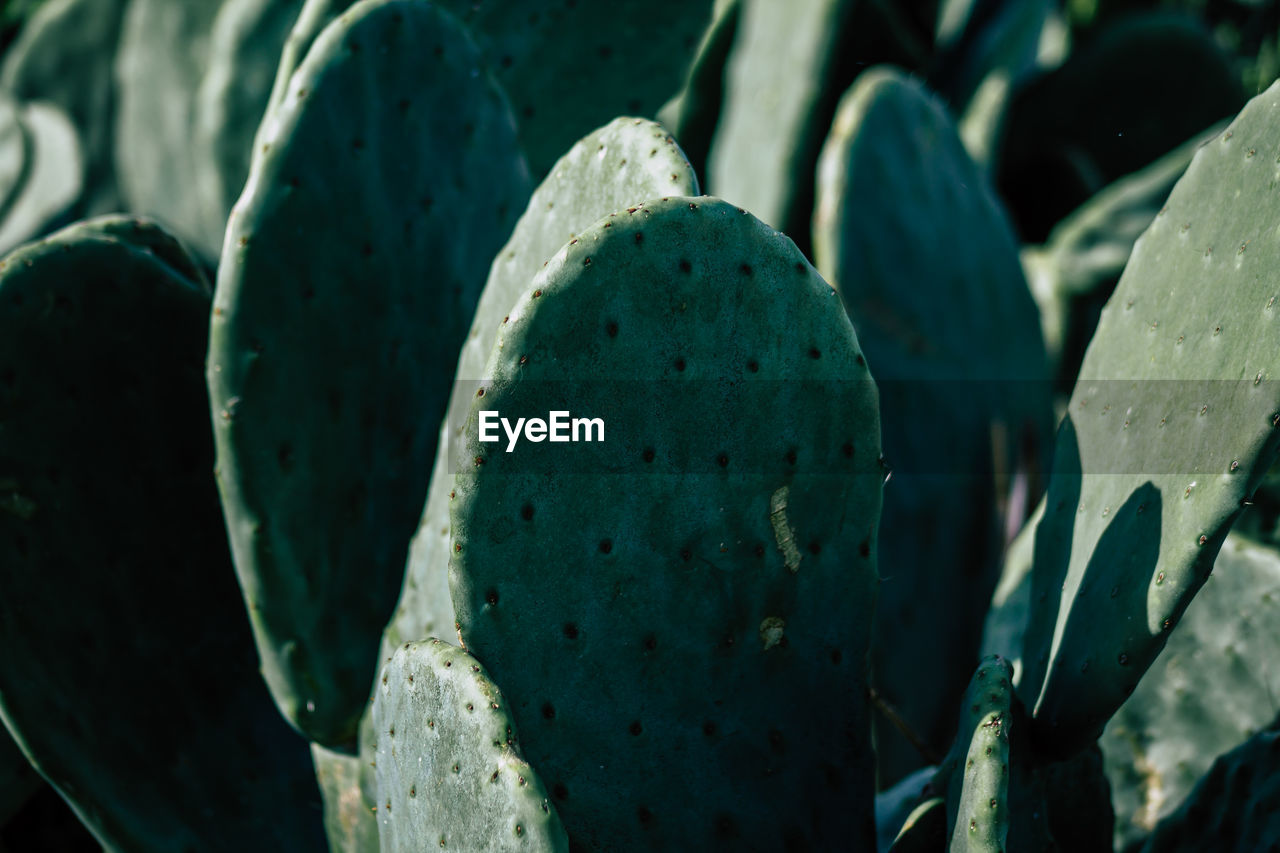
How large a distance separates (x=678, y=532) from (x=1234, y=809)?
63 cm

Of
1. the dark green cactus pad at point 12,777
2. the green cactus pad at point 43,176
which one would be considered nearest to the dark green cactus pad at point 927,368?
the dark green cactus pad at point 12,777

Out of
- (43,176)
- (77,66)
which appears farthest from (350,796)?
(77,66)

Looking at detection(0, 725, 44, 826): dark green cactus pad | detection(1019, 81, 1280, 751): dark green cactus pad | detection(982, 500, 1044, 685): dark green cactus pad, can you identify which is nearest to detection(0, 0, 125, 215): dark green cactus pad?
detection(0, 725, 44, 826): dark green cactus pad

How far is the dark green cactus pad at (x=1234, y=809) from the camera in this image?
117 centimetres

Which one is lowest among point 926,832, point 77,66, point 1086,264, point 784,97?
point 926,832

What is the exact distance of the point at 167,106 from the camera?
286 centimetres

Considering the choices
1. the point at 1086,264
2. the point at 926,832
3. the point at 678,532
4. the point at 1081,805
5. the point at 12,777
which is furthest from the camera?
the point at 1086,264

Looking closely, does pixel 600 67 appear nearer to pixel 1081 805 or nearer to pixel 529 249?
pixel 529 249

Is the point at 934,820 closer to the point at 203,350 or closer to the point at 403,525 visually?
the point at 403,525

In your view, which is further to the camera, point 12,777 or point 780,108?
point 780,108

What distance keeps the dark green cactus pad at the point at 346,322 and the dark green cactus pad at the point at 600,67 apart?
357mm

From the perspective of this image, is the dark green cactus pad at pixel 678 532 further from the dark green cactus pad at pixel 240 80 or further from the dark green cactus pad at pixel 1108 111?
the dark green cactus pad at pixel 1108 111

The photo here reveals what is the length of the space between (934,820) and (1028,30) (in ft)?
8.22

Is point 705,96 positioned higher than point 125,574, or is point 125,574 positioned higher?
point 705,96
